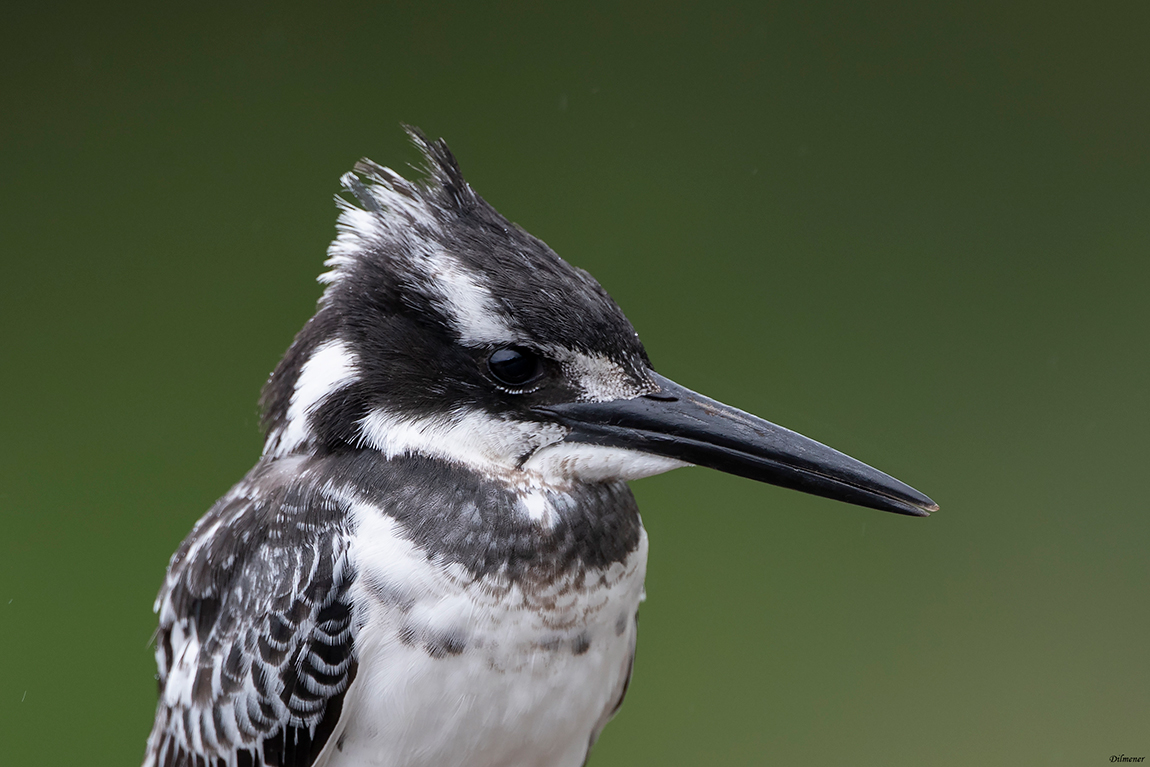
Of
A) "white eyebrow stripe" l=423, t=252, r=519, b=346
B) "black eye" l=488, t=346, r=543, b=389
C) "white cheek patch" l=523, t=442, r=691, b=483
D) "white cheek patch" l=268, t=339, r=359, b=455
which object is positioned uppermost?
"white eyebrow stripe" l=423, t=252, r=519, b=346

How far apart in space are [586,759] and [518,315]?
2.04 feet

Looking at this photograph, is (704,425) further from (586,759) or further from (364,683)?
(586,759)

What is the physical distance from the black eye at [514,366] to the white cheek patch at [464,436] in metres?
0.04

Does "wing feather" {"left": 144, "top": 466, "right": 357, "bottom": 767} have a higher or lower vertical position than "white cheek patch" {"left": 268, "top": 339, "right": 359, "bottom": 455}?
lower

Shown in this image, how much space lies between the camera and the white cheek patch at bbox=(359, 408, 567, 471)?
3.23ft

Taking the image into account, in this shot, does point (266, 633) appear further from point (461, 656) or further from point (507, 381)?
point (507, 381)

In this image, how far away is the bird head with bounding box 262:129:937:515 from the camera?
97 cm

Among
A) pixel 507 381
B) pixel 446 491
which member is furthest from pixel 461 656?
pixel 507 381

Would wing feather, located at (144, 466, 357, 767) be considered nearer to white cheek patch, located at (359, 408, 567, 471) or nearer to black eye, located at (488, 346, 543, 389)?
white cheek patch, located at (359, 408, 567, 471)

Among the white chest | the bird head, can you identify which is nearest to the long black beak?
the bird head

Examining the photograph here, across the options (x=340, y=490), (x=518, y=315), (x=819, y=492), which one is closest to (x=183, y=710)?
(x=340, y=490)

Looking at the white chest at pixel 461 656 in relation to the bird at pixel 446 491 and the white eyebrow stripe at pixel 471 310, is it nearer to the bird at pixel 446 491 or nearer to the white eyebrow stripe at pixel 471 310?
the bird at pixel 446 491

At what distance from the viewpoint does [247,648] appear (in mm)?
1018

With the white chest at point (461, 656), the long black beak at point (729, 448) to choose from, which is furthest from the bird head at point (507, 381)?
the white chest at point (461, 656)
